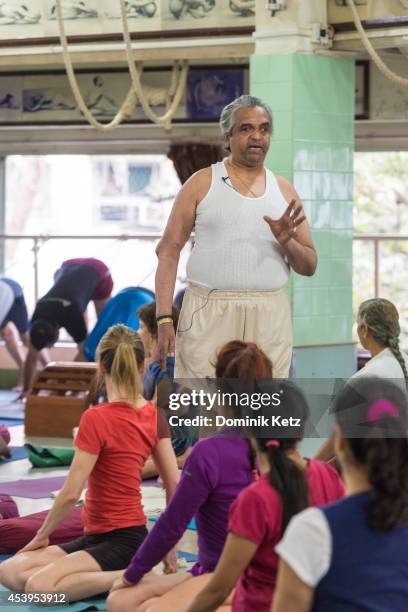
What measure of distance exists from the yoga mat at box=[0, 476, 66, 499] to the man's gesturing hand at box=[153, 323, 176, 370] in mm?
1844

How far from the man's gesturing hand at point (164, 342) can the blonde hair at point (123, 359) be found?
123 mm

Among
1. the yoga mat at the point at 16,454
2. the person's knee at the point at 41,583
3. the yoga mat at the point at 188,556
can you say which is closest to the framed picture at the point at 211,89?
the yoga mat at the point at 16,454

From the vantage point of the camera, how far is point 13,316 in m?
10.2

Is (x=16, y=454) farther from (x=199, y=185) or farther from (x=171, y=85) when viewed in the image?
(x=171, y=85)

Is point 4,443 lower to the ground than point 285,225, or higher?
lower

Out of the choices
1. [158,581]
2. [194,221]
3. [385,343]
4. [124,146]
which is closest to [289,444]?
[158,581]

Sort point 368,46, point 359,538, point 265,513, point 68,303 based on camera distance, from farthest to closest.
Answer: point 68,303 < point 368,46 < point 265,513 < point 359,538

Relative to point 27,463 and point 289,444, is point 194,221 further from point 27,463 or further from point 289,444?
point 27,463

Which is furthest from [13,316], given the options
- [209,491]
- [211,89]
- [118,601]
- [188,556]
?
[209,491]

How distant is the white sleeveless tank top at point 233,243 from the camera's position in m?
4.62

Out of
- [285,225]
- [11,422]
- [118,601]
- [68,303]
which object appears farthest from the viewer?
[68,303]

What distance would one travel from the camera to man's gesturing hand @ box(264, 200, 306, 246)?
4.52 m

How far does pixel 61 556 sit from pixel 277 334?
3.63 ft

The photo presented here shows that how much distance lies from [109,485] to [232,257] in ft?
3.05
